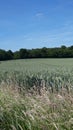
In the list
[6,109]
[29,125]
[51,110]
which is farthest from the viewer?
[6,109]

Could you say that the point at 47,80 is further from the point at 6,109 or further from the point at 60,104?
the point at 60,104

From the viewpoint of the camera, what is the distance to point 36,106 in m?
5.98

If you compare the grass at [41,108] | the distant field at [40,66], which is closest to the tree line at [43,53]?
the distant field at [40,66]

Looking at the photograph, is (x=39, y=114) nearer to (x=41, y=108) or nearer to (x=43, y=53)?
(x=41, y=108)

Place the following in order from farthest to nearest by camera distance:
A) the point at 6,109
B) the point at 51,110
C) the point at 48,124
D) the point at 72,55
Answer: the point at 72,55 < the point at 6,109 < the point at 51,110 < the point at 48,124

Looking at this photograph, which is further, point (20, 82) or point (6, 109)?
point (20, 82)

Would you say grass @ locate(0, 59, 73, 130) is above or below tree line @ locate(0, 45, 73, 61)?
below

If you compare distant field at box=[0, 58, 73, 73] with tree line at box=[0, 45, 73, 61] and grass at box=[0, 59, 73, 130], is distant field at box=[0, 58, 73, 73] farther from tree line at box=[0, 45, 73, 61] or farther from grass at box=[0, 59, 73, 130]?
tree line at box=[0, 45, 73, 61]

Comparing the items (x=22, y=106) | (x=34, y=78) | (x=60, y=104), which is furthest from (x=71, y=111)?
(x=34, y=78)

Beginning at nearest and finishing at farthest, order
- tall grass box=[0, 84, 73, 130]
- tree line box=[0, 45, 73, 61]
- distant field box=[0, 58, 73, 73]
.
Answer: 1. tall grass box=[0, 84, 73, 130]
2. distant field box=[0, 58, 73, 73]
3. tree line box=[0, 45, 73, 61]

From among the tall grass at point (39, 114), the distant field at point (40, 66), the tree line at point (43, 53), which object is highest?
the tree line at point (43, 53)

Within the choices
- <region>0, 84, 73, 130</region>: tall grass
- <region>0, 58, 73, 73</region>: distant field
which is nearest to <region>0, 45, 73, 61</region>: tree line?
<region>0, 58, 73, 73</region>: distant field

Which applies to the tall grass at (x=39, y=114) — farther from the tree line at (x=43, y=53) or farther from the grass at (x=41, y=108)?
the tree line at (x=43, y=53)

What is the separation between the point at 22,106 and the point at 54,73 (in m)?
3.39
